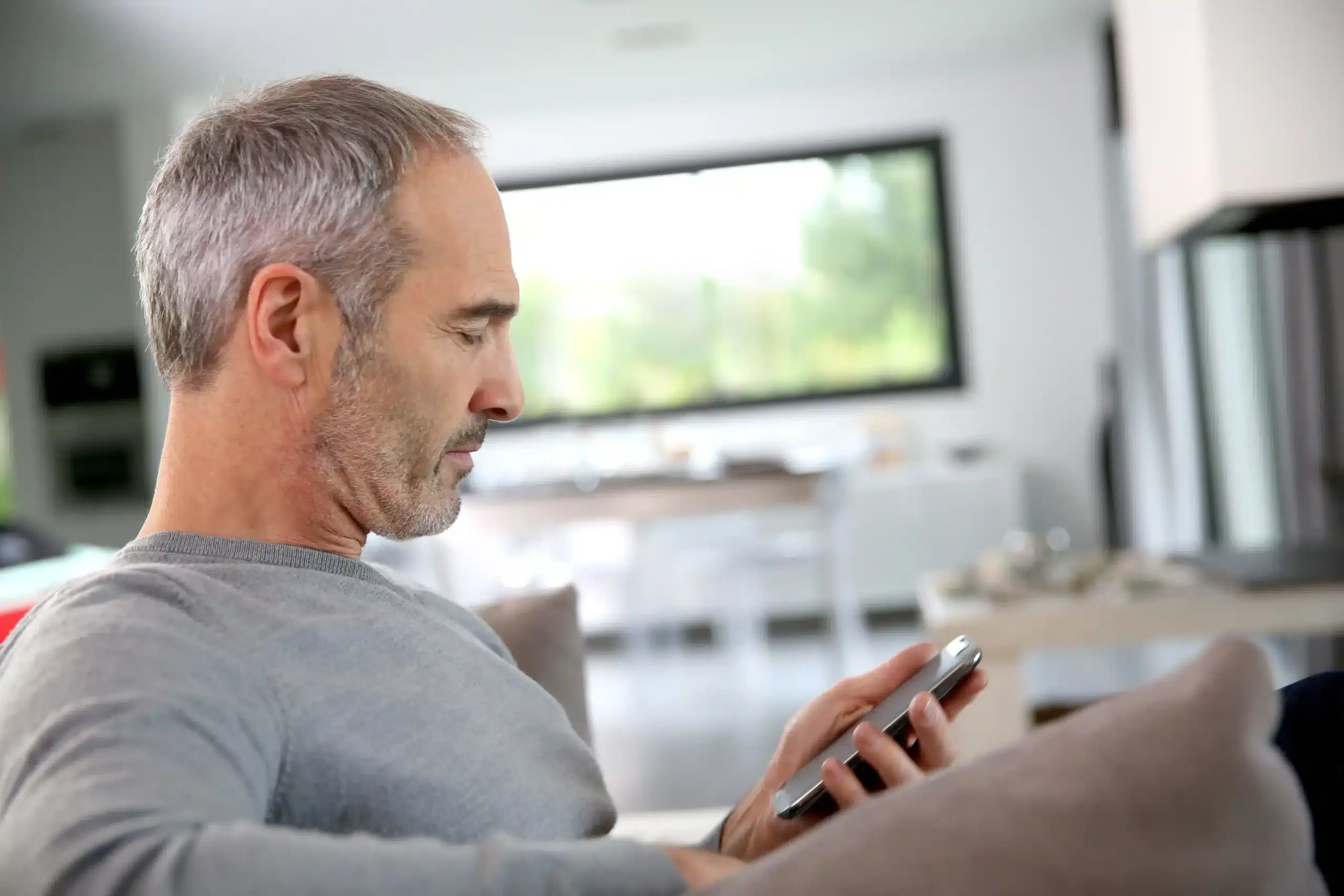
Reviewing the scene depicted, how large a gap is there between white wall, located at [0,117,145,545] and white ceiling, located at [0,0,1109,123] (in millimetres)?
393

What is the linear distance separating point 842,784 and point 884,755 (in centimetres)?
3

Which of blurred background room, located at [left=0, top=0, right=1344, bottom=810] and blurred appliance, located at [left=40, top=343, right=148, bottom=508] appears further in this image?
blurred appliance, located at [left=40, top=343, right=148, bottom=508]

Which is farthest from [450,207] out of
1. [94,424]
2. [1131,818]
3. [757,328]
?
[94,424]

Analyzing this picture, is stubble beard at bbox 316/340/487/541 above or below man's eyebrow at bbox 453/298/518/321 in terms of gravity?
below

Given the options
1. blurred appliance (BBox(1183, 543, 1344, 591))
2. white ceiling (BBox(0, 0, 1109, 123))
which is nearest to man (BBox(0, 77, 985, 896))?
blurred appliance (BBox(1183, 543, 1344, 591))

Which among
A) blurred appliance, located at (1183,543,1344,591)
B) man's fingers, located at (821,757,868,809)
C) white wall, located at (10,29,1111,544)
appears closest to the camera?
man's fingers, located at (821,757,868,809)

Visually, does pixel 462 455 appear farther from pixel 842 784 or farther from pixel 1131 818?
pixel 1131 818

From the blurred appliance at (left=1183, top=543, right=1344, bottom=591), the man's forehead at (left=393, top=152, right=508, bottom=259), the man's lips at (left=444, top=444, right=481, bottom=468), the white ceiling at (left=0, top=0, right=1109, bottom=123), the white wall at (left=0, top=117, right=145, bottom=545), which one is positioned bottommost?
the blurred appliance at (left=1183, top=543, right=1344, bottom=591)

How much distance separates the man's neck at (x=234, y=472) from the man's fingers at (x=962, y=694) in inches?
Answer: 18.3

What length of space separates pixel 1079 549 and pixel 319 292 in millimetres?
6242

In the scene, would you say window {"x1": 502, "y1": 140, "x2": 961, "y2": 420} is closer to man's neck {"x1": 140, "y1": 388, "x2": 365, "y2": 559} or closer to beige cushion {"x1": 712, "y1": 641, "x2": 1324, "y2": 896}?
man's neck {"x1": 140, "y1": 388, "x2": 365, "y2": 559}

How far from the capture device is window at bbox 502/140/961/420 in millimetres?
6762

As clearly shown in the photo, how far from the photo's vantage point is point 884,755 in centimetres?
82

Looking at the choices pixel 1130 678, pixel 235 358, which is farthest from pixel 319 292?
pixel 1130 678
